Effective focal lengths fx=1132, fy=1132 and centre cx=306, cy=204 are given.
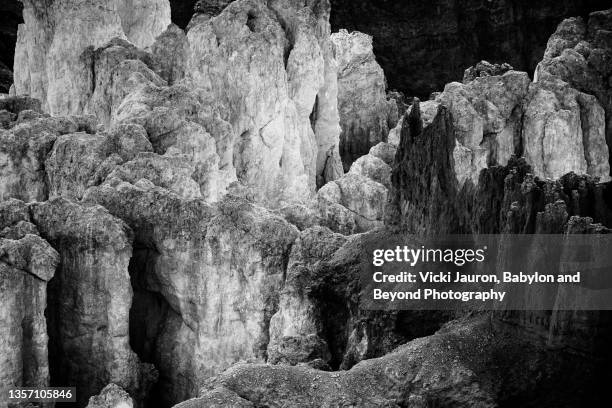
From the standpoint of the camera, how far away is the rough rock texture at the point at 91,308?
31.7 m

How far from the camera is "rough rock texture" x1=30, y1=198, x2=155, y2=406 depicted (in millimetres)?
31656

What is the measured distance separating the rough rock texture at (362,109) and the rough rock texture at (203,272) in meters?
20.1

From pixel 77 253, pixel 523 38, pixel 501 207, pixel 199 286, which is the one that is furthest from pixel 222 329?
pixel 523 38

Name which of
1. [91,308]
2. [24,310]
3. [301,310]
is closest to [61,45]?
[91,308]

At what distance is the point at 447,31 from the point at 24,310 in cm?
5035

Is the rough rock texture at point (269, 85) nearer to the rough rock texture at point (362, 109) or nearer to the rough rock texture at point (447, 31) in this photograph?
the rough rock texture at point (362, 109)

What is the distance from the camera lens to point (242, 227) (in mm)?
32969

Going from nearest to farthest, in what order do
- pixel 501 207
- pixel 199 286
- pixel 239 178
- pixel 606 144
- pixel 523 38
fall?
pixel 501 207, pixel 199 286, pixel 239 178, pixel 606 144, pixel 523 38

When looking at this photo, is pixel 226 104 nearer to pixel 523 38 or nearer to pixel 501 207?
pixel 501 207

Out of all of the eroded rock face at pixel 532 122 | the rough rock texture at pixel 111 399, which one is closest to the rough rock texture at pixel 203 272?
the rough rock texture at pixel 111 399

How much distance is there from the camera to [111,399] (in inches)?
1141

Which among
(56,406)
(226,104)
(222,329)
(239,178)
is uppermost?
(226,104)

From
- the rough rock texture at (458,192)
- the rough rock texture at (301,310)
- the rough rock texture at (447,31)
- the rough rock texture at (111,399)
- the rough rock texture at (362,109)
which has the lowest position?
the rough rock texture at (111,399)

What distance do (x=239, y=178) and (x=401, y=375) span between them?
21.1 meters
